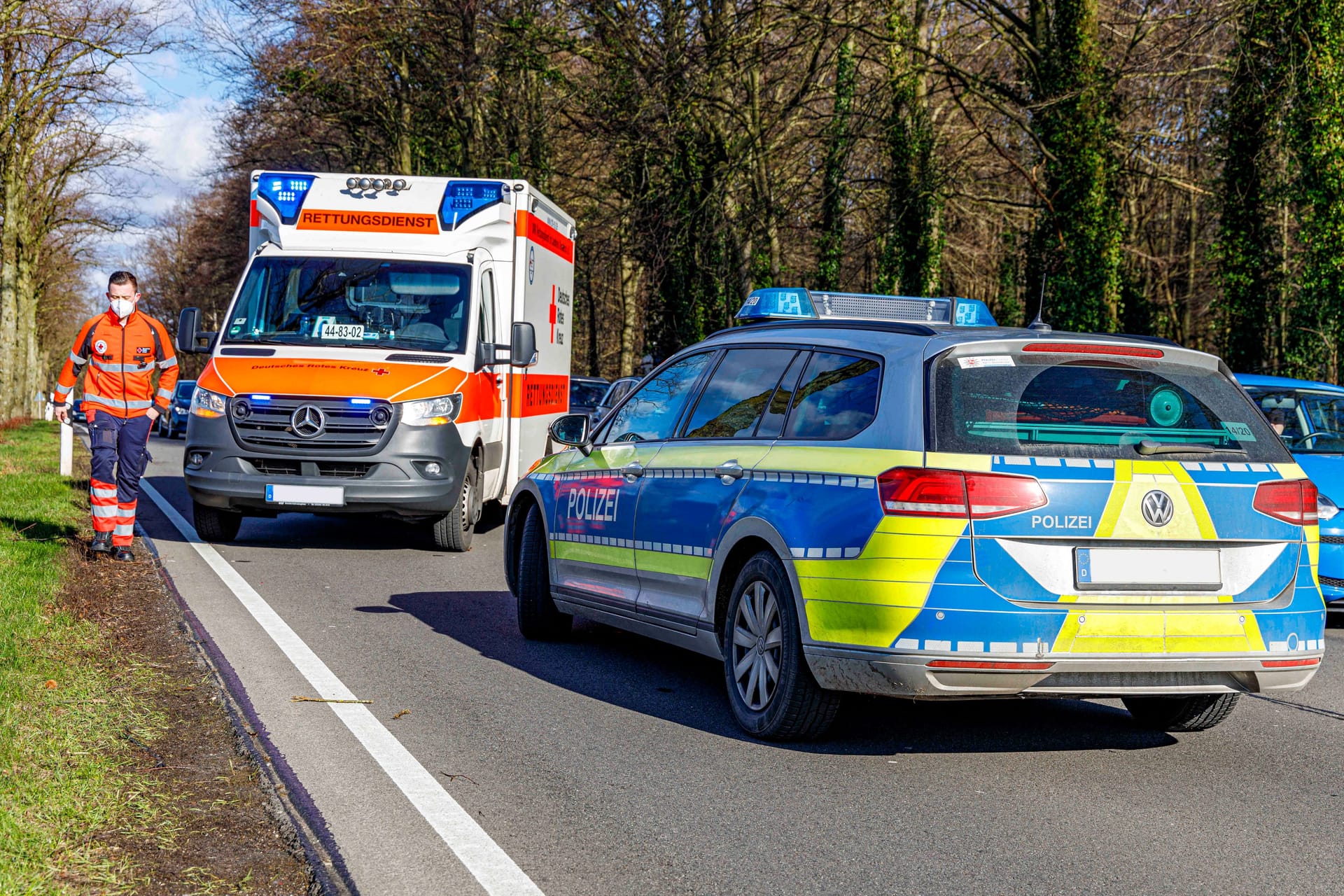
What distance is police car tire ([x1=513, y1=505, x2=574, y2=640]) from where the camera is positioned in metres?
8.04

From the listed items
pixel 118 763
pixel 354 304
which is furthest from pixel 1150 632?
pixel 354 304

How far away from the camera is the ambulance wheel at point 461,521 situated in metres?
12.1

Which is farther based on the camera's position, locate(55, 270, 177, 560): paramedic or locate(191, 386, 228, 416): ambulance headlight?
locate(191, 386, 228, 416): ambulance headlight

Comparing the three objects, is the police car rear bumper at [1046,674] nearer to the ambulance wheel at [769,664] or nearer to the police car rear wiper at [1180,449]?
the ambulance wheel at [769,664]

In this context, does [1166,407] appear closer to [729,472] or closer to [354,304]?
[729,472]

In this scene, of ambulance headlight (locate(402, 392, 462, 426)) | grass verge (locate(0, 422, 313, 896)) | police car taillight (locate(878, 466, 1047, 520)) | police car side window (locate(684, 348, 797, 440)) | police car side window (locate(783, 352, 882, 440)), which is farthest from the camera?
ambulance headlight (locate(402, 392, 462, 426))

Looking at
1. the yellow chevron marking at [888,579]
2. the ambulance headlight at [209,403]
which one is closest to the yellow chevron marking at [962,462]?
the yellow chevron marking at [888,579]

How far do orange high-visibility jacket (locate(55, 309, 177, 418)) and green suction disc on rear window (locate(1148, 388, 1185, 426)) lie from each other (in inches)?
286

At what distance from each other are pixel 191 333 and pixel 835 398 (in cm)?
795

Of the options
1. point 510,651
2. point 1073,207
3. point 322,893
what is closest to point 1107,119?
point 1073,207

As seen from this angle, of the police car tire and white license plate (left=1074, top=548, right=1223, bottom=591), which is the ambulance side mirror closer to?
the police car tire

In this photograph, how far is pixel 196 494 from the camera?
460 inches

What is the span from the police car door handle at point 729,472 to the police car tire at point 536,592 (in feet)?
6.54

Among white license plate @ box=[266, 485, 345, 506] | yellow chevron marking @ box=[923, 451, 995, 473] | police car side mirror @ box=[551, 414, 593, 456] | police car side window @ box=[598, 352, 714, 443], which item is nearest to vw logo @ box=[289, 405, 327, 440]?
white license plate @ box=[266, 485, 345, 506]
